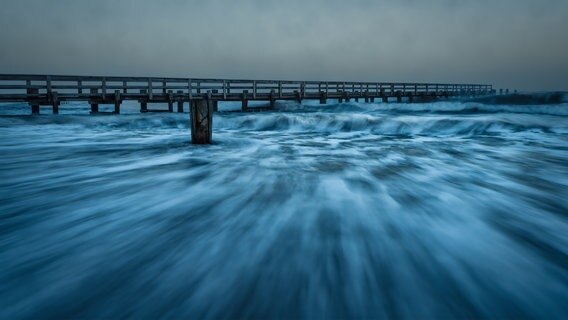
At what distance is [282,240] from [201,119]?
566 cm

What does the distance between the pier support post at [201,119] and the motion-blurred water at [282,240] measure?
1.86 meters

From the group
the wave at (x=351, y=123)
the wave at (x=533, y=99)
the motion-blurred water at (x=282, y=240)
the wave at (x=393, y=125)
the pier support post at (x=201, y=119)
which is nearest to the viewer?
the motion-blurred water at (x=282, y=240)

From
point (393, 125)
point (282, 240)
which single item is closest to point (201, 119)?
point (282, 240)

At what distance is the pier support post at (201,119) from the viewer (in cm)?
712

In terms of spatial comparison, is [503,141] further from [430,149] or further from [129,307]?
[129,307]

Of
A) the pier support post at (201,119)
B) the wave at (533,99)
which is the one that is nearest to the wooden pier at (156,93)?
the pier support post at (201,119)

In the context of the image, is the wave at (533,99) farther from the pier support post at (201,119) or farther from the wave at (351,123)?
the pier support post at (201,119)

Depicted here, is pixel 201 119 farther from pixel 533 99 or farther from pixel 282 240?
pixel 533 99

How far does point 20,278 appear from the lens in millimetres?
1804

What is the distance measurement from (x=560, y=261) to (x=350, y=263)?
1.26 metres

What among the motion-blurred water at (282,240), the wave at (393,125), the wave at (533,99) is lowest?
the motion-blurred water at (282,240)

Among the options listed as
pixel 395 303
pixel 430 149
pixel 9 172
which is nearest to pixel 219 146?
pixel 9 172

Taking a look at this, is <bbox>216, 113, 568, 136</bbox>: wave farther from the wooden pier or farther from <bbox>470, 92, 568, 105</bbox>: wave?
<bbox>470, 92, 568, 105</bbox>: wave

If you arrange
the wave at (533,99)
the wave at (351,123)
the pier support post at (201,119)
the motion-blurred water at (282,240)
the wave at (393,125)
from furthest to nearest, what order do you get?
the wave at (533,99) < the wave at (351,123) < the wave at (393,125) < the pier support post at (201,119) < the motion-blurred water at (282,240)
